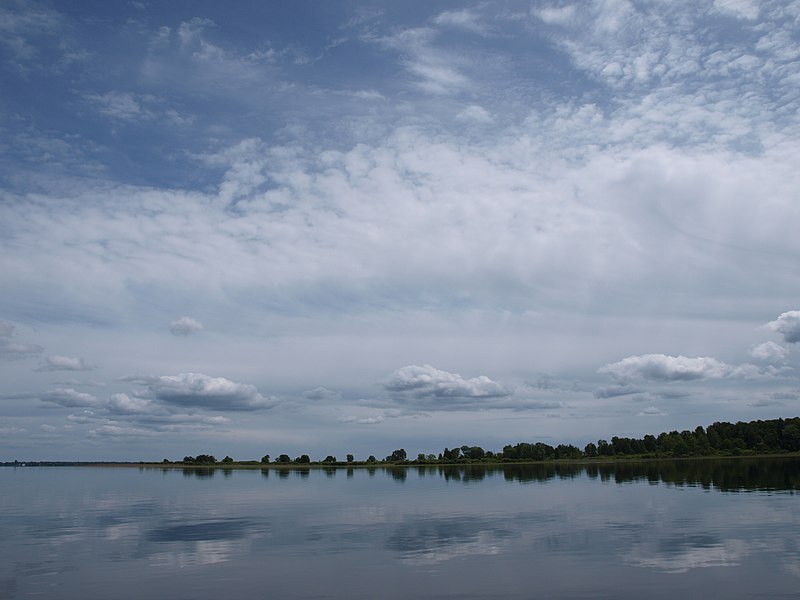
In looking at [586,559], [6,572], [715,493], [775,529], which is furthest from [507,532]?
[715,493]

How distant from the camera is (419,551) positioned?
4638cm

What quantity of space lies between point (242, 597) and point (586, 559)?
21.8 meters

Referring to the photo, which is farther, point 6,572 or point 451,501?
point 451,501

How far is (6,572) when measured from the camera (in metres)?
41.6

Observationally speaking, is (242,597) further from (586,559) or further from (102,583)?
(586,559)

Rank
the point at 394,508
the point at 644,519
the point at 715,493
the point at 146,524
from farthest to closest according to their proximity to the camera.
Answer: the point at 715,493 → the point at 394,508 → the point at 146,524 → the point at 644,519

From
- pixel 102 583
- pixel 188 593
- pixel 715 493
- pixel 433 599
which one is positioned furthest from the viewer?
pixel 715 493

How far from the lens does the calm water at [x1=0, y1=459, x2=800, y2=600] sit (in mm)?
35281

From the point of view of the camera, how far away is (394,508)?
7994 centimetres

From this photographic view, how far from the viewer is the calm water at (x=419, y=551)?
116ft

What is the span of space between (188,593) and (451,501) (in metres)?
57.7

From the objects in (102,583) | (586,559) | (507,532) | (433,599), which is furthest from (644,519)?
(102,583)

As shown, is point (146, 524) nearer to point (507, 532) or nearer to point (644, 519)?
point (507, 532)

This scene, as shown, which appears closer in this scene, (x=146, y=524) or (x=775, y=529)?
(x=775, y=529)
